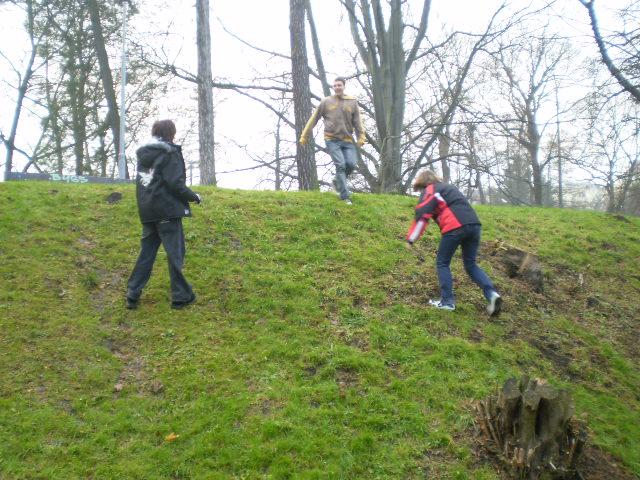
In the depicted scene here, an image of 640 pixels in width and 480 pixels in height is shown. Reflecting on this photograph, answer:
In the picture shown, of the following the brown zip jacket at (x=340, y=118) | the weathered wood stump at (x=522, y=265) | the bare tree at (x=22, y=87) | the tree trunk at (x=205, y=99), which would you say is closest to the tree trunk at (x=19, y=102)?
the bare tree at (x=22, y=87)

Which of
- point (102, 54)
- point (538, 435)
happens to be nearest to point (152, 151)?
point (538, 435)

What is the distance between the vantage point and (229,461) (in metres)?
3.84

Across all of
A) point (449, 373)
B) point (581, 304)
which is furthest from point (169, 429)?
point (581, 304)

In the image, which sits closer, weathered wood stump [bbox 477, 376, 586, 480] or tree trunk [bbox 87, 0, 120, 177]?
weathered wood stump [bbox 477, 376, 586, 480]

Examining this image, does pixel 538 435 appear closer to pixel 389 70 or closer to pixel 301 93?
pixel 301 93

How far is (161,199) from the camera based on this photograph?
5.39 meters

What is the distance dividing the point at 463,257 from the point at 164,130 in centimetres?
386

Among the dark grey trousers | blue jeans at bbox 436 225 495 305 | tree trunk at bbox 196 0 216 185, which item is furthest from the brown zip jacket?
the dark grey trousers

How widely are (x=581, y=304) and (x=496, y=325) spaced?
1963mm

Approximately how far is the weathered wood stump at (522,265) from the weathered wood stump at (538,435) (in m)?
3.58

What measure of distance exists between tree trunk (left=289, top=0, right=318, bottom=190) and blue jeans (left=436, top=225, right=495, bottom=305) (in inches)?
219

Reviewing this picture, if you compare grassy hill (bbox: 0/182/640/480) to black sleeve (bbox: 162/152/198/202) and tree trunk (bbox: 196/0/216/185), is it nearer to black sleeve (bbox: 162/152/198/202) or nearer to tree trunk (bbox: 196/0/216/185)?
black sleeve (bbox: 162/152/198/202)

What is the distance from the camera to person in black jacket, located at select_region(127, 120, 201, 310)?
17.7 ft

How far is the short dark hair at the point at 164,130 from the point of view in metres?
5.47
